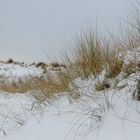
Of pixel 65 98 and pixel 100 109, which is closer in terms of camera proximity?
pixel 100 109

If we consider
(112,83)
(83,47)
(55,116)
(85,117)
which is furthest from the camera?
(83,47)

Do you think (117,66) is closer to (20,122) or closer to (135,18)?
(135,18)

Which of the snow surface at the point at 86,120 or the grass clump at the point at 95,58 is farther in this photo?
the grass clump at the point at 95,58

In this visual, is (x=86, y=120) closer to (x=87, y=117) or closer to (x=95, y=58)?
(x=87, y=117)

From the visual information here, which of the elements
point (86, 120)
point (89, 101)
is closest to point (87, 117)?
point (86, 120)

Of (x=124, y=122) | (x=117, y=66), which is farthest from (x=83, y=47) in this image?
(x=124, y=122)

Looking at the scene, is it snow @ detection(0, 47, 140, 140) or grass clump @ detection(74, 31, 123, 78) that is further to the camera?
grass clump @ detection(74, 31, 123, 78)

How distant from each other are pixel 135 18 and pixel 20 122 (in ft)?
4.17

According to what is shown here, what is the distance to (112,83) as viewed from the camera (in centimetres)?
340

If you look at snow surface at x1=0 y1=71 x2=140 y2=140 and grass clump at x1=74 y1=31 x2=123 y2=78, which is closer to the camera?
snow surface at x1=0 y1=71 x2=140 y2=140

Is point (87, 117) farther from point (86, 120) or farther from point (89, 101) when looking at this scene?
point (89, 101)

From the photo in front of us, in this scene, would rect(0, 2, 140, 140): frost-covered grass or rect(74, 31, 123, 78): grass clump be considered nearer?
rect(0, 2, 140, 140): frost-covered grass

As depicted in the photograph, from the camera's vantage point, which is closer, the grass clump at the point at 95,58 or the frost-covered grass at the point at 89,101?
the frost-covered grass at the point at 89,101

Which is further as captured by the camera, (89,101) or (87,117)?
(89,101)
